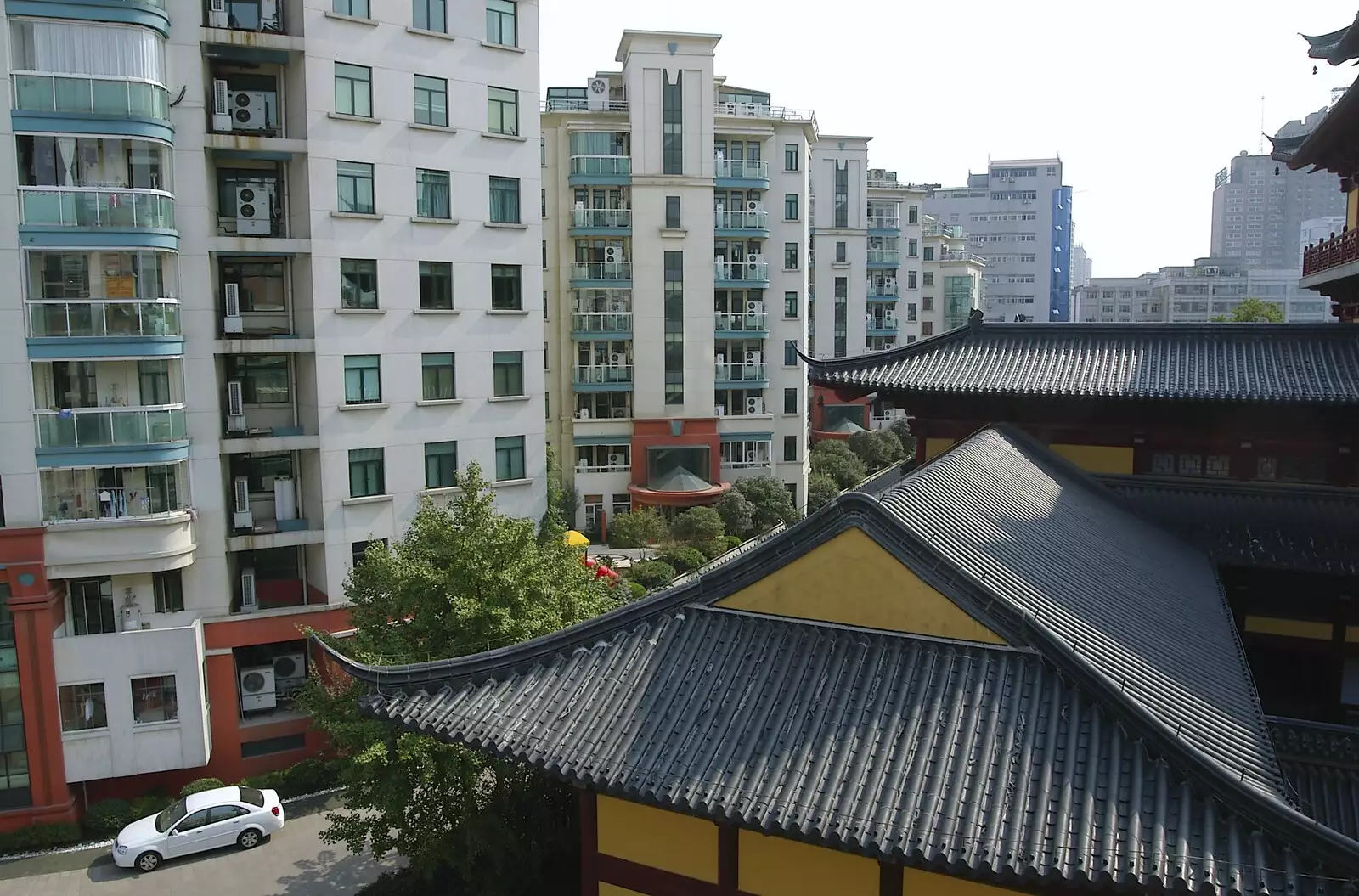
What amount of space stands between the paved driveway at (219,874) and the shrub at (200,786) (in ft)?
6.24

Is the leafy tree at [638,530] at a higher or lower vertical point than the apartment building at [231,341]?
lower

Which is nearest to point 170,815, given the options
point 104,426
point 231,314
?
point 104,426

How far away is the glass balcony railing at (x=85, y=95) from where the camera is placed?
2291cm

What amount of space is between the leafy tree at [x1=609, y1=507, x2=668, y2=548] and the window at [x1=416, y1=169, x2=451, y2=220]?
18.8 meters

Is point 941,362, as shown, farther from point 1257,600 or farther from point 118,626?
point 118,626

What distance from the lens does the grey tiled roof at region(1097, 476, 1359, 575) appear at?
55.6 ft

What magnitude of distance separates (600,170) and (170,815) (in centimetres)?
3562

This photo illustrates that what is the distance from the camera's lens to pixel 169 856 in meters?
23.3

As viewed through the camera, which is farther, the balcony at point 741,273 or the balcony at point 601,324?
the balcony at point 741,273

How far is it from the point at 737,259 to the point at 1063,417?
34.3 meters

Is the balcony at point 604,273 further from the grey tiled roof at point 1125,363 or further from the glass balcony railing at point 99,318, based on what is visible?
the grey tiled roof at point 1125,363

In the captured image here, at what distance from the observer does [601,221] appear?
49.7 m

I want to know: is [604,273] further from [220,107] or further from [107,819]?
[107,819]

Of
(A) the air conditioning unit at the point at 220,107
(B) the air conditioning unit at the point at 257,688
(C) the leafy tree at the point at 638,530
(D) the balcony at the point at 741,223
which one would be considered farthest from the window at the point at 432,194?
(D) the balcony at the point at 741,223
